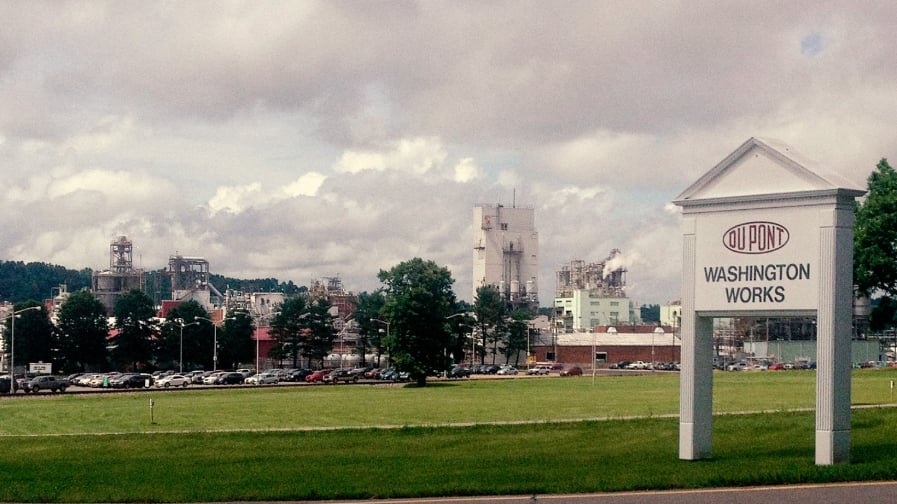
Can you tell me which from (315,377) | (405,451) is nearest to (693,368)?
(405,451)

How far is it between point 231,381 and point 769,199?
101351 mm

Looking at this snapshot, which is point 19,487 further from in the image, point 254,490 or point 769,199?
point 769,199

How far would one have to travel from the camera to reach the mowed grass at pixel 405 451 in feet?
77.2

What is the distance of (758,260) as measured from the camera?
25844 mm

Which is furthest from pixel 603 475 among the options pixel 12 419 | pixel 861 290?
pixel 861 290

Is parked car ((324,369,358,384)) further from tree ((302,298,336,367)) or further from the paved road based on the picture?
the paved road

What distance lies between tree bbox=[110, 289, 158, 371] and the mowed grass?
8919 centimetres

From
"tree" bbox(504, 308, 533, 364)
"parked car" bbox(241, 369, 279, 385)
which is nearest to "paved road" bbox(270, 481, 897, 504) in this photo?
"parked car" bbox(241, 369, 279, 385)

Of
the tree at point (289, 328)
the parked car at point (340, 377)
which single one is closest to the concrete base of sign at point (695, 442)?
the parked car at point (340, 377)

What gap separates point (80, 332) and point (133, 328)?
6650 mm

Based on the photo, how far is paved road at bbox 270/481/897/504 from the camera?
64.4 feet

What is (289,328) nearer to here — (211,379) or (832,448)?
(211,379)

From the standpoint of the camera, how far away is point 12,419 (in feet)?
191

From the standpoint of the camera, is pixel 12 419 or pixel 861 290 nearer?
pixel 12 419
